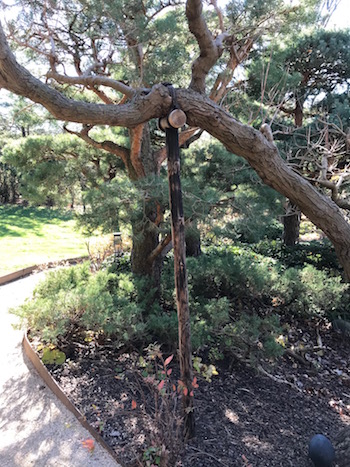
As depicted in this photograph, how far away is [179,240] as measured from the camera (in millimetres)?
2105

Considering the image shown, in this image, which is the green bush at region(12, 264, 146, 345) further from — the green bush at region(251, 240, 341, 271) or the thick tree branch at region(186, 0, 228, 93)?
the green bush at region(251, 240, 341, 271)

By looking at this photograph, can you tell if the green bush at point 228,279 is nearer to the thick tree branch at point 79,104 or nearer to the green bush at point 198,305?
the green bush at point 198,305

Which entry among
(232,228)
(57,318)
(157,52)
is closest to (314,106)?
(157,52)

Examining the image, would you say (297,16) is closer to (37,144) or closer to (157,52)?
(157,52)

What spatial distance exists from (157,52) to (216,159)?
1491mm

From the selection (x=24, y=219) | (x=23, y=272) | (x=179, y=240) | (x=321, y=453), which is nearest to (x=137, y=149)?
(x=179, y=240)

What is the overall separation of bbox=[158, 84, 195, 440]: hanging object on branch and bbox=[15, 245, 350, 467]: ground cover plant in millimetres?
128

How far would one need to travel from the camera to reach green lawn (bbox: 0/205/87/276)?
7043 millimetres

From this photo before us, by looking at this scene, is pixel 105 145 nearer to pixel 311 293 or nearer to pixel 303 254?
pixel 311 293

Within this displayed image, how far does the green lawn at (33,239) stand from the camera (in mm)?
7043

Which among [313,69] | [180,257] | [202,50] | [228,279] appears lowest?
[228,279]

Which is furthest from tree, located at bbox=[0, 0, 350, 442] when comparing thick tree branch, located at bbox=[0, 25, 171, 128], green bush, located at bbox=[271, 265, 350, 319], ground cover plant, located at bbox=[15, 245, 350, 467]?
green bush, located at bbox=[271, 265, 350, 319]

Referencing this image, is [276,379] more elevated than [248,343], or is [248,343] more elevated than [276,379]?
[248,343]

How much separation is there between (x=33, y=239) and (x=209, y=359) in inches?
276
